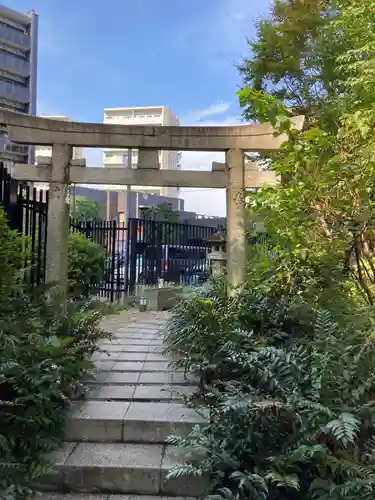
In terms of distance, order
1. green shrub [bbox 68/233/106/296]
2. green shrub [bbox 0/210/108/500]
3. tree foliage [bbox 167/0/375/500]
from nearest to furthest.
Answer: tree foliage [bbox 167/0/375/500] → green shrub [bbox 0/210/108/500] → green shrub [bbox 68/233/106/296]

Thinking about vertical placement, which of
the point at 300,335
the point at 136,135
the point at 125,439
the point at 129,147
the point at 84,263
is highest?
the point at 136,135

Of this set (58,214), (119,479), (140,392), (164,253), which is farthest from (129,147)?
(164,253)

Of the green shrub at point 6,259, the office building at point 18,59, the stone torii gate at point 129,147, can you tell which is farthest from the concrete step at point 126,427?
the office building at point 18,59

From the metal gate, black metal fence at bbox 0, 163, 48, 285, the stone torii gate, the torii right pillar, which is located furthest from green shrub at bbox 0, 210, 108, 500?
the metal gate

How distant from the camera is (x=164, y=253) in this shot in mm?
10906

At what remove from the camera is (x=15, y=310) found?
11.4ft

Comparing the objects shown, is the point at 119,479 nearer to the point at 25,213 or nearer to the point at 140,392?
the point at 140,392

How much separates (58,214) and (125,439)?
2.89 metres

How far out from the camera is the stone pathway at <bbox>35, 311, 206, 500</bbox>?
8.38ft

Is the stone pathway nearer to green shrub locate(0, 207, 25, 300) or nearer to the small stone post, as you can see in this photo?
green shrub locate(0, 207, 25, 300)

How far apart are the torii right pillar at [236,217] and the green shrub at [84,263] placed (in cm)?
377

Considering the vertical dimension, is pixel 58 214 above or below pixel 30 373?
above

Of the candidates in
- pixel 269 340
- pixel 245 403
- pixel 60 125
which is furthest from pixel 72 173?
pixel 245 403

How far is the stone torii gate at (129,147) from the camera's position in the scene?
4828 mm
